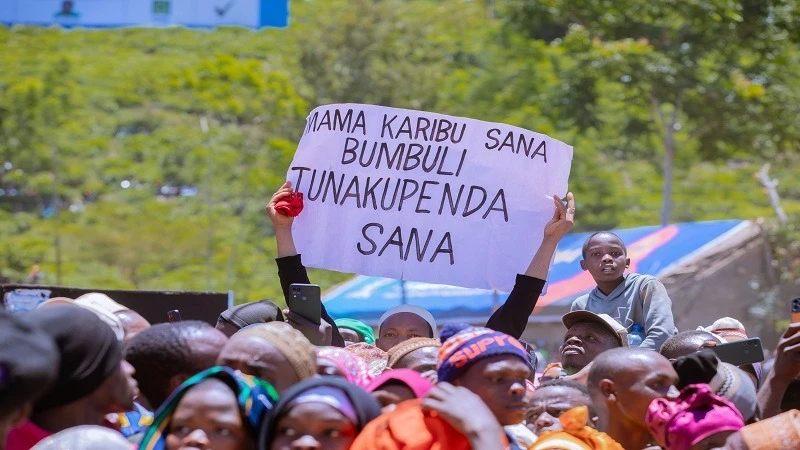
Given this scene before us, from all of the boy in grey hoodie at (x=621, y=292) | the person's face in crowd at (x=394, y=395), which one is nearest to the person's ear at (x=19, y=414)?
the person's face in crowd at (x=394, y=395)

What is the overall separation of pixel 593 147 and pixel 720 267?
1141 centimetres

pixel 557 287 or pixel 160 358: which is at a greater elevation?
pixel 160 358

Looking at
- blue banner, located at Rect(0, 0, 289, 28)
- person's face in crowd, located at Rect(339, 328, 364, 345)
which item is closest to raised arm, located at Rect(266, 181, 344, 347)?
person's face in crowd, located at Rect(339, 328, 364, 345)

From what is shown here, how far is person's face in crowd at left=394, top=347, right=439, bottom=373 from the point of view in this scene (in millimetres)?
4715

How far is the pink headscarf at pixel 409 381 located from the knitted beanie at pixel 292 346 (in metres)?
0.21

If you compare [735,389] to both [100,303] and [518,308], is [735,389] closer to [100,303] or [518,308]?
[518,308]

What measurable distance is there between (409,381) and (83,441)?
3.58 feet

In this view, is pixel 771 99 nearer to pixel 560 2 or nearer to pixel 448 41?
pixel 560 2

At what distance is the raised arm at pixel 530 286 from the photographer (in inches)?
219

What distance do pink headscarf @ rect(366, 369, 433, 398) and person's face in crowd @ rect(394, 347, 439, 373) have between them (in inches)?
31.0

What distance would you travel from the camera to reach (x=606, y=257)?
6.77 meters

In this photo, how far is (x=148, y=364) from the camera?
12.9ft

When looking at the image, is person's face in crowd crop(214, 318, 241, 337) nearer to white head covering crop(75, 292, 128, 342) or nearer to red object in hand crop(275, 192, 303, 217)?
white head covering crop(75, 292, 128, 342)

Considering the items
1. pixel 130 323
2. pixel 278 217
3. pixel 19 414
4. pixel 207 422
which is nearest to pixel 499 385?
pixel 207 422
